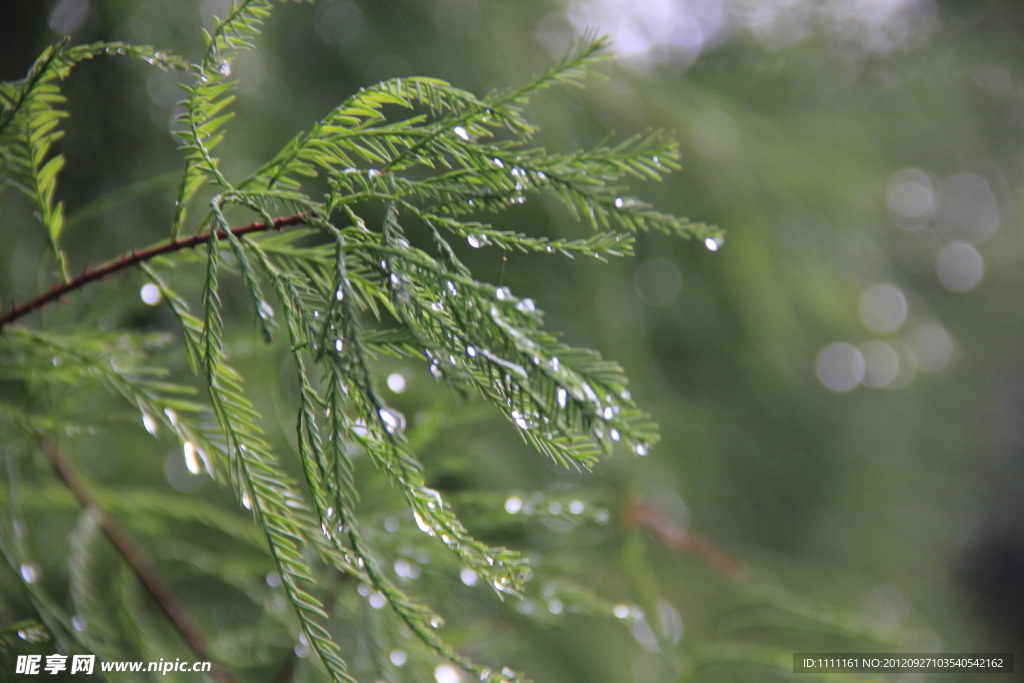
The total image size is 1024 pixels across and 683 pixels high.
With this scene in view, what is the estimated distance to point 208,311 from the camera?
16.3 inches

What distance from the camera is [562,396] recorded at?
1.18 ft

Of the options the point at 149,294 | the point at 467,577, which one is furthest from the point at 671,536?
the point at 149,294

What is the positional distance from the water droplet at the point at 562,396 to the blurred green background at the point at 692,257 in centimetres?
16

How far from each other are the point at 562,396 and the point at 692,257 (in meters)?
1.20

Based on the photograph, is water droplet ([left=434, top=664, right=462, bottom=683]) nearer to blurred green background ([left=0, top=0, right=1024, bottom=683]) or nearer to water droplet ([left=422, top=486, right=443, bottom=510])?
blurred green background ([left=0, top=0, right=1024, bottom=683])

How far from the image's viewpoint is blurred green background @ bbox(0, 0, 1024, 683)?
1053mm

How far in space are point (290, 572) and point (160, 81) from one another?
1061 millimetres

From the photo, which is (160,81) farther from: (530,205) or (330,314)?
(330,314)

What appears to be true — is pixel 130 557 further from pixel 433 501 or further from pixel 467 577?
pixel 433 501

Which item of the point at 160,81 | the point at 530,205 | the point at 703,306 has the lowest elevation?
the point at 703,306

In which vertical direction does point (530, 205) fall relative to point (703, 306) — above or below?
above

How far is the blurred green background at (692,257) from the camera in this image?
3.45ft

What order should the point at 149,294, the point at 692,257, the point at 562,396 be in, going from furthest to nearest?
the point at 692,257
the point at 149,294
the point at 562,396

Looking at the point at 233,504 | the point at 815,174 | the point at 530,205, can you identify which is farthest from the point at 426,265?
the point at 815,174
